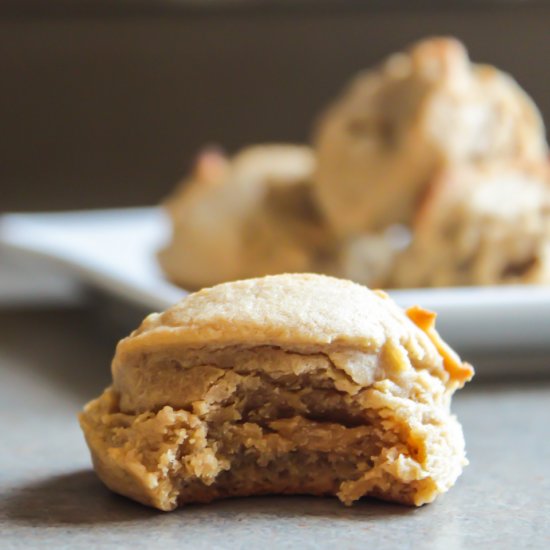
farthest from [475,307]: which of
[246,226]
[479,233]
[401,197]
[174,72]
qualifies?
[174,72]

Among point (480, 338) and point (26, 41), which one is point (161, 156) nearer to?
point (26, 41)

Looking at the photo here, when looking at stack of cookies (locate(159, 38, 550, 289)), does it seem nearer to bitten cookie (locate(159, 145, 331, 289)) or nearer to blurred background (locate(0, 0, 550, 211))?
bitten cookie (locate(159, 145, 331, 289))

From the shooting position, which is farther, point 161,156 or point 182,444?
point 161,156

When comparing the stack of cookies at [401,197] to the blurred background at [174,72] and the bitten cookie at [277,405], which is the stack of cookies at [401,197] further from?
the blurred background at [174,72]

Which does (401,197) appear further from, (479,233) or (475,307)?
(475,307)

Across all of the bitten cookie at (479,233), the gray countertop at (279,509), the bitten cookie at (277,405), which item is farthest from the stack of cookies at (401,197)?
the bitten cookie at (277,405)

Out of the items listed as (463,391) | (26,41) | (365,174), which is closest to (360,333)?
(463,391)

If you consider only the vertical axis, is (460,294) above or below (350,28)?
below

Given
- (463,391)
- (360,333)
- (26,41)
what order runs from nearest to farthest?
(360,333)
(463,391)
(26,41)
